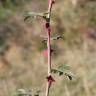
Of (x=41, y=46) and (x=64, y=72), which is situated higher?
(x=41, y=46)

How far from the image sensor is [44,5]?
7074 mm

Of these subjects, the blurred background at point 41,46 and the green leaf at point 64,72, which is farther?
the blurred background at point 41,46

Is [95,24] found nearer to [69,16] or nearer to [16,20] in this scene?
[69,16]

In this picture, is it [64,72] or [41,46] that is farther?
[41,46]

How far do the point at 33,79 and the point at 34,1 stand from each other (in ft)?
9.07

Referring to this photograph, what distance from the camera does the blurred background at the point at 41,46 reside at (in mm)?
4555

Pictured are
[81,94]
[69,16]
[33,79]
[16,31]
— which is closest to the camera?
[81,94]

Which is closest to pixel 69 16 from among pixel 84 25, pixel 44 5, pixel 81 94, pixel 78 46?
pixel 84 25

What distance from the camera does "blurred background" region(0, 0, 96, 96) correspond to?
4.55 meters

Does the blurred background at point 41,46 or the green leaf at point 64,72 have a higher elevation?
the blurred background at point 41,46

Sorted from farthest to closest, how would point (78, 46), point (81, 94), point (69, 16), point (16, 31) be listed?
1. point (16, 31)
2. point (69, 16)
3. point (78, 46)
4. point (81, 94)

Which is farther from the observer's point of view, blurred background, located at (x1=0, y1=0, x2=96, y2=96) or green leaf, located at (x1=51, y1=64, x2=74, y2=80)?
blurred background, located at (x1=0, y1=0, x2=96, y2=96)

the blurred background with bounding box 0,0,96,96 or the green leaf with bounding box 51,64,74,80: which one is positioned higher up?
the blurred background with bounding box 0,0,96,96

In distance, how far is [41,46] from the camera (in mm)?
4734
